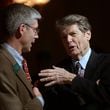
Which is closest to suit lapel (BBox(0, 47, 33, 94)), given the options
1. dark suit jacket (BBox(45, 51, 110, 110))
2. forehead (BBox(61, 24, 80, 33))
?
dark suit jacket (BBox(45, 51, 110, 110))

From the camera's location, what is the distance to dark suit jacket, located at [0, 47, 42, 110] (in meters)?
2.49

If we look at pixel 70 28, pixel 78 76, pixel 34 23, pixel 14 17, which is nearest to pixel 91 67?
pixel 78 76

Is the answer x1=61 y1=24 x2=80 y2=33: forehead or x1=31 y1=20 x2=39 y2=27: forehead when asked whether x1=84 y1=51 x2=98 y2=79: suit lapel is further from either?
x1=31 y1=20 x2=39 y2=27: forehead

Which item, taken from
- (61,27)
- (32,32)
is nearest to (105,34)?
(61,27)

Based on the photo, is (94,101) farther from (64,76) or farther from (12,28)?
(12,28)

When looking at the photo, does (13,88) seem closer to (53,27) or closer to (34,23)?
(34,23)

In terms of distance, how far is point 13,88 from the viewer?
2.51 m

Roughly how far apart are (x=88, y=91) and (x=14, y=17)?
2.25 feet

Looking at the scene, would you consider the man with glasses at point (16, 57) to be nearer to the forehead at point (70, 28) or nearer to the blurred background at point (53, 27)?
the forehead at point (70, 28)

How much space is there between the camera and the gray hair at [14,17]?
8.70 ft

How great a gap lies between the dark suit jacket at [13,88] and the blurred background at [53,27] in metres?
4.45

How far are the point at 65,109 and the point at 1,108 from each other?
583 millimetres

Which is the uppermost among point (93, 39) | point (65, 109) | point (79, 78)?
point (79, 78)

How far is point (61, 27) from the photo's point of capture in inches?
125
